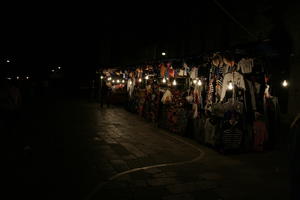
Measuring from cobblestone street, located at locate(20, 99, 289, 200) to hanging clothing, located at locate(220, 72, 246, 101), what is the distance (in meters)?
2.13

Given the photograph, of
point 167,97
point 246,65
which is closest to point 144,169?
point 246,65

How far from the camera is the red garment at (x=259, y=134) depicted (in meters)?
8.48

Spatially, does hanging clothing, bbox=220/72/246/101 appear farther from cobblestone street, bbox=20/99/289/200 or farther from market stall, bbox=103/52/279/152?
cobblestone street, bbox=20/99/289/200

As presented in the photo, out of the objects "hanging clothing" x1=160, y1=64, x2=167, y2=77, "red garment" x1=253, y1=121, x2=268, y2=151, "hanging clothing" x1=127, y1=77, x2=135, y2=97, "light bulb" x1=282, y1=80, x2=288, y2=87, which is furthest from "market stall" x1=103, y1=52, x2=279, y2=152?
"hanging clothing" x1=127, y1=77, x2=135, y2=97

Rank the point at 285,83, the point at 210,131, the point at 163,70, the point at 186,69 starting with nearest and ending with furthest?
1. the point at 210,131
2. the point at 285,83
3. the point at 186,69
4. the point at 163,70

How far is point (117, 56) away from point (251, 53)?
24.4m

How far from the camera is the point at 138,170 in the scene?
6.60 m

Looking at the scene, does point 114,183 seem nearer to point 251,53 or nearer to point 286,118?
point 251,53

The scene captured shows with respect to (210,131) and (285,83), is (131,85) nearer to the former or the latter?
(210,131)

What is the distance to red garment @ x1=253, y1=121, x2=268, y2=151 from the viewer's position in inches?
334

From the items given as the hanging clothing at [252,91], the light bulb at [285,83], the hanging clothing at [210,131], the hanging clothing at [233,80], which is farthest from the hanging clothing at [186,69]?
the light bulb at [285,83]

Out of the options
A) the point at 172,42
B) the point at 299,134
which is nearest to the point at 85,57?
the point at 172,42

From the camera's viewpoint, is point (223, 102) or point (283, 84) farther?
point (283, 84)

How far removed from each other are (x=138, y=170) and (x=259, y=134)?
14.4ft
